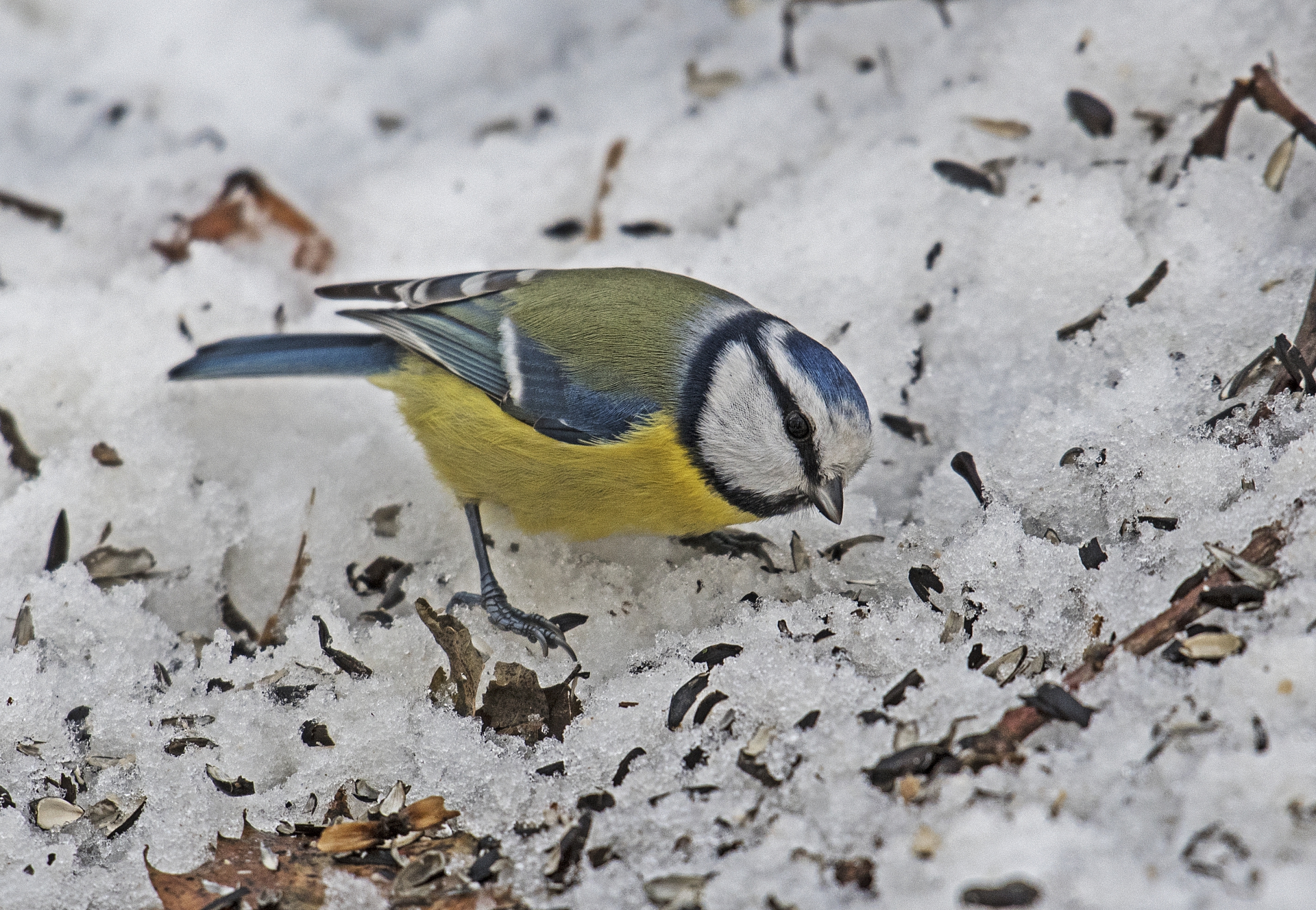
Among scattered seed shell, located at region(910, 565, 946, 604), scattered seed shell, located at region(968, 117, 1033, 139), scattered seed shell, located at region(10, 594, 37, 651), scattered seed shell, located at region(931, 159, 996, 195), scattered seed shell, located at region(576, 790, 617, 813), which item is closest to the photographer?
scattered seed shell, located at region(576, 790, 617, 813)

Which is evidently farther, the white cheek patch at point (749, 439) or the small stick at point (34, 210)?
the small stick at point (34, 210)

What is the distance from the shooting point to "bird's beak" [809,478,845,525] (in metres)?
2.14

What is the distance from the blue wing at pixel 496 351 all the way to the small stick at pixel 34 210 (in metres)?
1.17

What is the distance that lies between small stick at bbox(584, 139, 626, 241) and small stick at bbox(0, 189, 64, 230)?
1.57 m

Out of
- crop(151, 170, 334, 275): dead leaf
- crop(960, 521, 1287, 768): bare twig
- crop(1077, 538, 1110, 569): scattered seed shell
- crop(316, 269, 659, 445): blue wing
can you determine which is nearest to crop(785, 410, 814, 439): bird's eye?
crop(316, 269, 659, 445): blue wing

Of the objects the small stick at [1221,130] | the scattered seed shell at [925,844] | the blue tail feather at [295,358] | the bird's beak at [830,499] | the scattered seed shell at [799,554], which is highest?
the small stick at [1221,130]

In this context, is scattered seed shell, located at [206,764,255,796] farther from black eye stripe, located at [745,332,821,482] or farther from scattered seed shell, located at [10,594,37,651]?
black eye stripe, located at [745,332,821,482]

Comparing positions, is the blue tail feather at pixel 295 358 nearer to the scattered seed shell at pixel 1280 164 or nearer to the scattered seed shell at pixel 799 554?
the scattered seed shell at pixel 799 554

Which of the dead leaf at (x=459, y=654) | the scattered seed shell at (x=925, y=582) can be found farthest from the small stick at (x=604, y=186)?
the scattered seed shell at (x=925, y=582)

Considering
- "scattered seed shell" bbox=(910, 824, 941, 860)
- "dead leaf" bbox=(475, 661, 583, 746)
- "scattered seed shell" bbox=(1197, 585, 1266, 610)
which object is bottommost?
"scattered seed shell" bbox=(910, 824, 941, 860)

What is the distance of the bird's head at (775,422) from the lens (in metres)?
2.12

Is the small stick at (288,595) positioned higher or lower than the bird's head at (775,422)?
lower

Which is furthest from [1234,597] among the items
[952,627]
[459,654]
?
[459,654]

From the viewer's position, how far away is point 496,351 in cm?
242
